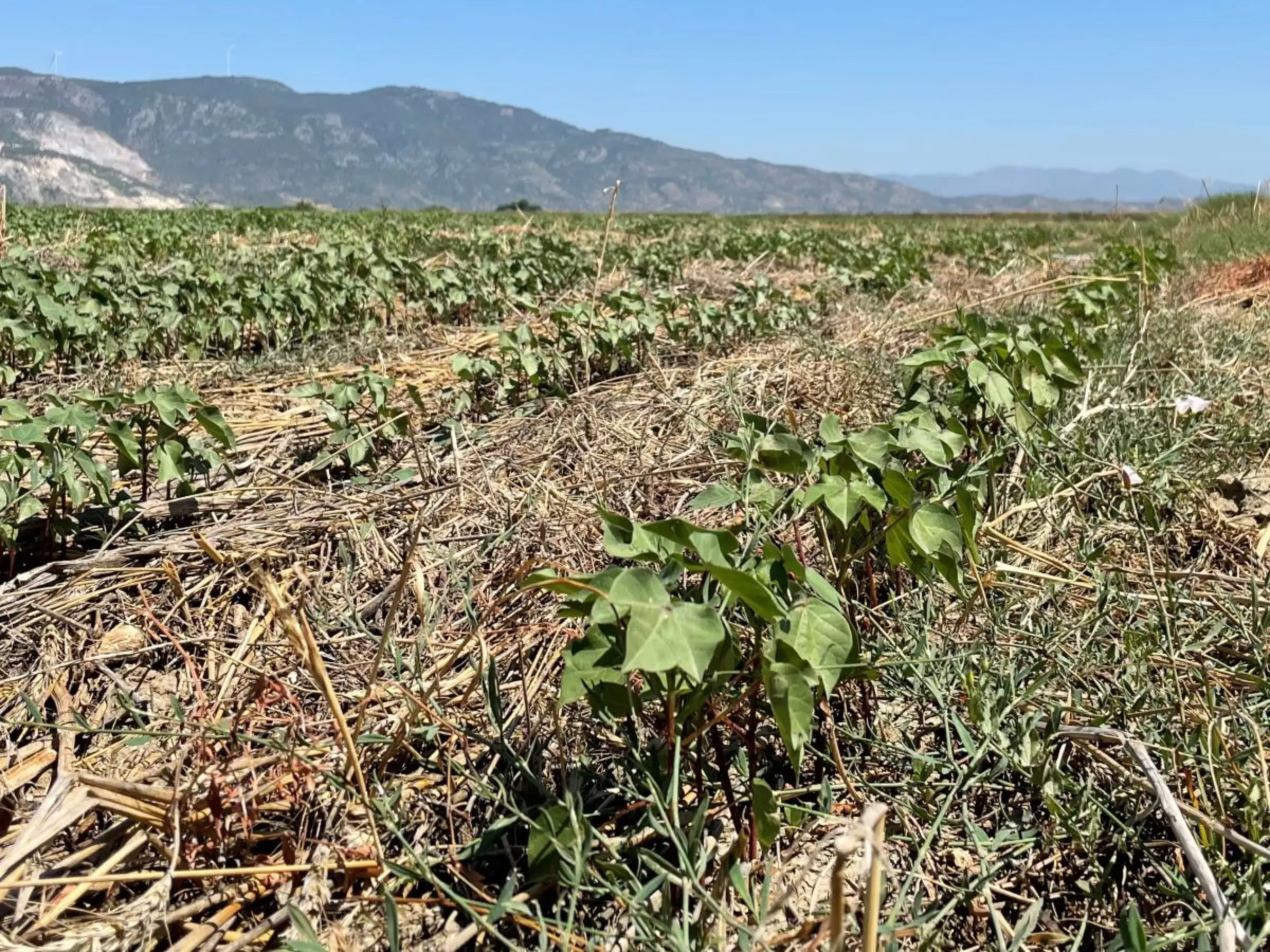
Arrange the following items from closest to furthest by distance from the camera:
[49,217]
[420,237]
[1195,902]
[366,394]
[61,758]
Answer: [1195,902] < [61,758] < [366,394] < [420,237] < [49,217]

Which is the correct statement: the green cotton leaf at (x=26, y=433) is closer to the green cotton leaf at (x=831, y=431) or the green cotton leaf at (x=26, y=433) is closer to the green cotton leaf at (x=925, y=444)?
the green cotton leaf at (x=831, y=431)

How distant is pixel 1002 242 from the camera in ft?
43.4

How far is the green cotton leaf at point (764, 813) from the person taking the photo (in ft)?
4.15

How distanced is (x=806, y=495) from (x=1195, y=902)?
81cm

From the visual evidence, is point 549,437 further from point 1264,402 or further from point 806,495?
point 1264,402

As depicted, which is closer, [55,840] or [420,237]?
[55,840]

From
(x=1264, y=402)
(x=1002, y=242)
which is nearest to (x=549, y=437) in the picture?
(x=1264, y=402)

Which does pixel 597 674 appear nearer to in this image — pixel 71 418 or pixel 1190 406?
pixel 71 418

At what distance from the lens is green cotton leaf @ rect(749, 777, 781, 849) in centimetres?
126

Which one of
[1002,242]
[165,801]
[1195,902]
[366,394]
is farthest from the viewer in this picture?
[1002,242]

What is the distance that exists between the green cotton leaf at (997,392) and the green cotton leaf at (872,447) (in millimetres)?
738

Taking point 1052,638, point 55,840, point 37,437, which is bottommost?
point 55,840

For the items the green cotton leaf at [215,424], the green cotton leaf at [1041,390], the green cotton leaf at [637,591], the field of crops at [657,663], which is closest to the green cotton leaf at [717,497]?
the field of crops at [657,663]

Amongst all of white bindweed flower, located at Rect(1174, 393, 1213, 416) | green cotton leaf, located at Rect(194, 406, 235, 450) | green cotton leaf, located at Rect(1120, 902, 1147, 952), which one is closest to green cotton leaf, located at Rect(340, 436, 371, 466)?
green cotton leaf, located at Rect(194, 406, 235, 450)
